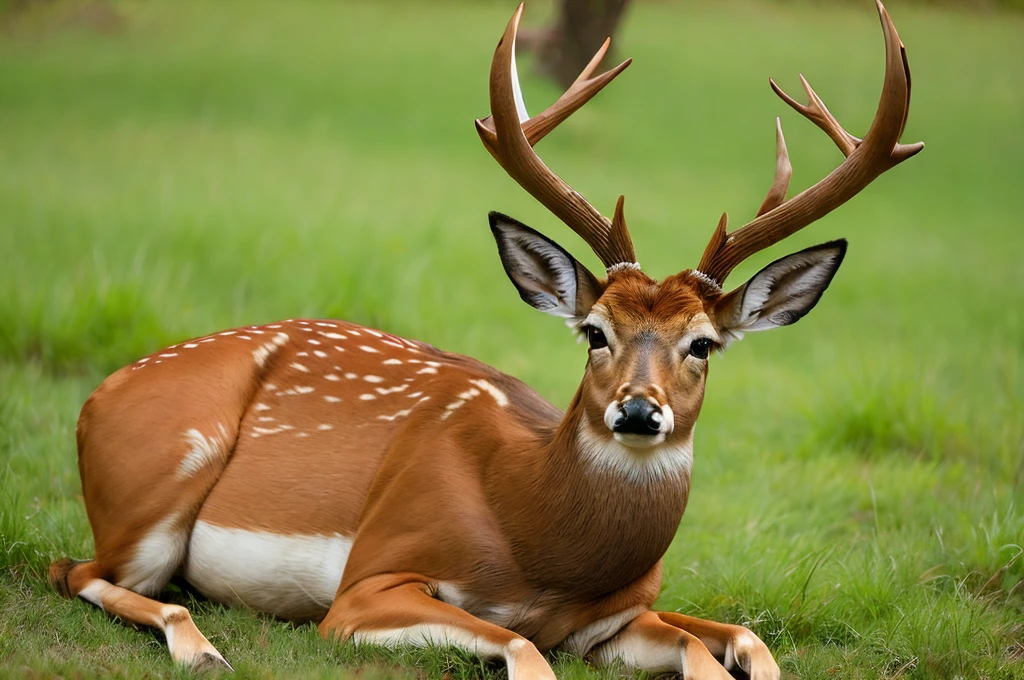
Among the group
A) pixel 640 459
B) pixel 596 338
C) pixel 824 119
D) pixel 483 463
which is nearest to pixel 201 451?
pixel 483 463

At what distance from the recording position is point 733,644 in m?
4.31

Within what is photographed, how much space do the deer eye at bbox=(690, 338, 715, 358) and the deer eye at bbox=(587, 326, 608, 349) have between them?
0.97 ft

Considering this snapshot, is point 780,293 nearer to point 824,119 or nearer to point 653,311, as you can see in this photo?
point 653,311

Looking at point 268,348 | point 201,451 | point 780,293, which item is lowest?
point 201,451

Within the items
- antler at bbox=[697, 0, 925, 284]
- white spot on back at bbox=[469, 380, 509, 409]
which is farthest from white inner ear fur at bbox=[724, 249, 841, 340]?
white spot on back at bbox=[469, 380, 509, 409]

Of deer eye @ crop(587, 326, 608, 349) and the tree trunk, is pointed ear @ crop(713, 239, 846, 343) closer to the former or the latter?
deer eye @ crop(587, 326, 608, 349)

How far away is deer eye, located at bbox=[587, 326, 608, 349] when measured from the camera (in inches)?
165

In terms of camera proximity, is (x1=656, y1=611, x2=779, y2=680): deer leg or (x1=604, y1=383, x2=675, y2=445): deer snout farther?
(x1=656, y1=611, x2=779, y2=680): deer leg

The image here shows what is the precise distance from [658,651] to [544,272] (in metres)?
1.42

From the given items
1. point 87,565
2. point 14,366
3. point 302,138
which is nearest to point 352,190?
point 302,138

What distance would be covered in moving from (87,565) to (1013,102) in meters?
17.3

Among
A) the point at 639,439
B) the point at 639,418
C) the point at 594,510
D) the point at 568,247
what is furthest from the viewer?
the point at 568,247

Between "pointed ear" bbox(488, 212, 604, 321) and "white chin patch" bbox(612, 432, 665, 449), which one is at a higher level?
"pointed ear" bbox(488, 212, 604, 321)

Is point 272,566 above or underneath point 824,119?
underneath
